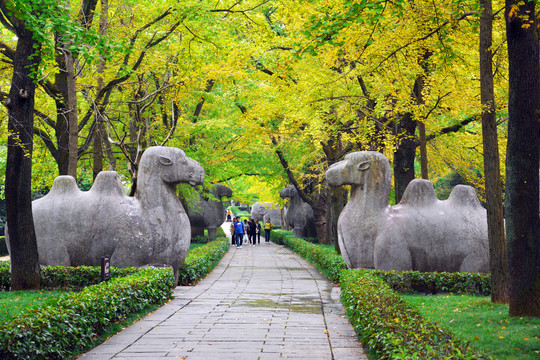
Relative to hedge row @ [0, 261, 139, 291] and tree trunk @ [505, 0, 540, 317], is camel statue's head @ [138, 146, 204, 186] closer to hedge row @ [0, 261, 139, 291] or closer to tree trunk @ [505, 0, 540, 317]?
hedge row @ [0, 261, 139, 291]

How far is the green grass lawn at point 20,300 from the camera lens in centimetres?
839

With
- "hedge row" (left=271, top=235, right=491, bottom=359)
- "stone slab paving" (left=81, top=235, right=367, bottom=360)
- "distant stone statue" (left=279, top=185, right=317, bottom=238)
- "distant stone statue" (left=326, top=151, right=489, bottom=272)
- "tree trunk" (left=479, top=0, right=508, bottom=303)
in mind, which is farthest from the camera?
"distant stone statue" (left=279, top=185, right=317, bottom=238)

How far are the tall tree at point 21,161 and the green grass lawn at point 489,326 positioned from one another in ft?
25.3

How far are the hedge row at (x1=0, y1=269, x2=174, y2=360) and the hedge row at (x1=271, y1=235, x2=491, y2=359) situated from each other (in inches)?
144

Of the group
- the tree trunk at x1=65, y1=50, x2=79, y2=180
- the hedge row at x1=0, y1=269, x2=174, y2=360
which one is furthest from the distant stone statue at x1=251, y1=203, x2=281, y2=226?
the hedge row at x1=0, y1=269, x2=174, y2=360

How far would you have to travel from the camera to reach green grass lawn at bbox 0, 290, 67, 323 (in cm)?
Answer: 839

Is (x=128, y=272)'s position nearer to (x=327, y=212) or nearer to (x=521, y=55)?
(x=521, y=55)

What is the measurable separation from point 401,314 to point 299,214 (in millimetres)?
27803

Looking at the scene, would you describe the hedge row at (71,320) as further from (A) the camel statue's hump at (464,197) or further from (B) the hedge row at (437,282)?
(A) the camel statue's hump at (464,197)

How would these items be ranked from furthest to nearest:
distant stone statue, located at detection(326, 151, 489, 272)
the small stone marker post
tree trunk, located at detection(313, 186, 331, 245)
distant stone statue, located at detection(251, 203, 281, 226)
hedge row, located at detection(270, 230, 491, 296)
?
distant stone statue, located at detection(251, 203, 281, 226) → tree trunk, located at detection(313, 186, 331, 245) → distant stone statue, located at detection(326, 151, 489, 272) → hedge row, located at detection(270, 230, 491, 296) → the small stone marker post

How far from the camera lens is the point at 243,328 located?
327 inches

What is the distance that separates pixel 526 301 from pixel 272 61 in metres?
13.6

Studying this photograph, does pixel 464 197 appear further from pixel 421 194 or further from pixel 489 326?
pixel 489 326

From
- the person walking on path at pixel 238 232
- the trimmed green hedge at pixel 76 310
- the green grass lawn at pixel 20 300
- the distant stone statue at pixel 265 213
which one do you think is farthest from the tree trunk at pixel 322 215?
the distant stone statue at pixel 265 213
